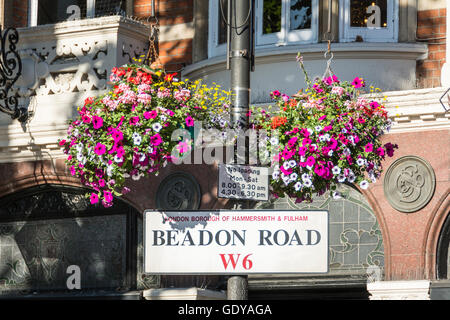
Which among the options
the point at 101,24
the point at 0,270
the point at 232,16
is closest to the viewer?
the point at 232,16

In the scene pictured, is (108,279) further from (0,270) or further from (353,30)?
(353,30)

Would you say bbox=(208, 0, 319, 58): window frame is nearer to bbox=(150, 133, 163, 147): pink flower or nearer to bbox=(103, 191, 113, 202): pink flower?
bbox=(150, 133, 163, 147): pink flower

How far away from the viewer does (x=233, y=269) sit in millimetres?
8336

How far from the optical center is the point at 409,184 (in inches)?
510

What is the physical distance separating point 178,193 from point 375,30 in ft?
10.9

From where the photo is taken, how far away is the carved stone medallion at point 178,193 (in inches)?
553

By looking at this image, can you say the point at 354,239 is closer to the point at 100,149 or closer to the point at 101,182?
the point at 101,182

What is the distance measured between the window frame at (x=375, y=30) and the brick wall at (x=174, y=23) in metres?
2.32

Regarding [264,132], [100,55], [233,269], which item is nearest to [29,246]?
[100,55]

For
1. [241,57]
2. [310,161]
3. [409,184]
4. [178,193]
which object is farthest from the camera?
[178,193]

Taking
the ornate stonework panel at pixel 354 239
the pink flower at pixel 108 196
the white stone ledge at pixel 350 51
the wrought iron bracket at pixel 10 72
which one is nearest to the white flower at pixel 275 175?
the pink flower at pixel 108 196

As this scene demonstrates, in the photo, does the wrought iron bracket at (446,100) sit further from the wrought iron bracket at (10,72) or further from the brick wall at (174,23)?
the wrought iron bracket at (10,72)

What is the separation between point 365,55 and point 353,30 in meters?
0.46

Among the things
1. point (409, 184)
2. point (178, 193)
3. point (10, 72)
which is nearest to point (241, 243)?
point (409, 184)
